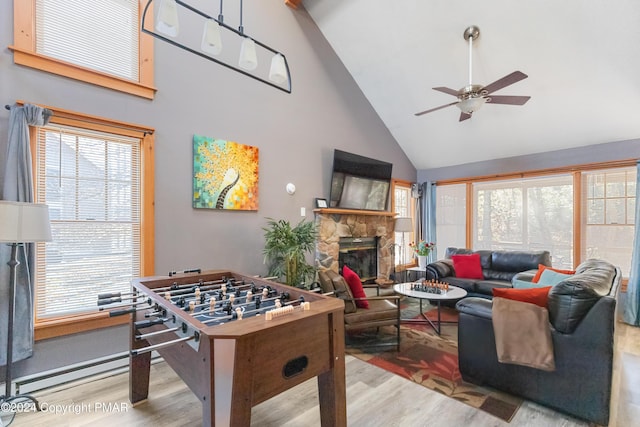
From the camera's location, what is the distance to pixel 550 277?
3211 mm

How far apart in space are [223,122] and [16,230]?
7.11 feet

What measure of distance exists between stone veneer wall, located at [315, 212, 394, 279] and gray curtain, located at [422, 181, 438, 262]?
117 cm

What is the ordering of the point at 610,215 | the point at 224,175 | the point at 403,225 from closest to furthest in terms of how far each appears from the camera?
the point at 224,175
the point at 610,215
the point at 403,225

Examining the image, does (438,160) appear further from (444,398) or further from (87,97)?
(87,97)

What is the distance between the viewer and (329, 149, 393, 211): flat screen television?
4.69 m

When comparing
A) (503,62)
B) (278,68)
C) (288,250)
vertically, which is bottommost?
(288,250)

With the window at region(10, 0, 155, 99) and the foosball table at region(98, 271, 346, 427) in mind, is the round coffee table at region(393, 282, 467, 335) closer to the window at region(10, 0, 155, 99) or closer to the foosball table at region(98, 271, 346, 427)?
the foosball table at region(98, 271, 346, 427)

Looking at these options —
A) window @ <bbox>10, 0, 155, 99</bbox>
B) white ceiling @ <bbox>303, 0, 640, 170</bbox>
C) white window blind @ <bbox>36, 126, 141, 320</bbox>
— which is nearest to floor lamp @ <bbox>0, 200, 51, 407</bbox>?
white window blind @ <bbox>36, 126, 141, 320</bbox>

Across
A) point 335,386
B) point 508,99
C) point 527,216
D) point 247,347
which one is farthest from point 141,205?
point 527,216

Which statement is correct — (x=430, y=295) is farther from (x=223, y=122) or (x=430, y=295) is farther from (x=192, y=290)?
(x=223, y=122)

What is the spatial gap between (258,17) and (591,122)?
498cm

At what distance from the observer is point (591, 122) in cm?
427

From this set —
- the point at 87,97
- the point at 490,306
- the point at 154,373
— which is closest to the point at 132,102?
the point at 87,97

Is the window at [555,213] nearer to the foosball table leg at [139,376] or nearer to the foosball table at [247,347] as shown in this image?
the foosball table at [247,347]
